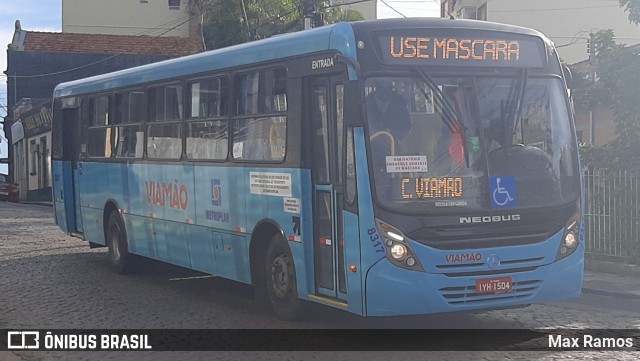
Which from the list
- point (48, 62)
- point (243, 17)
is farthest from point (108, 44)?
point (243, 17)

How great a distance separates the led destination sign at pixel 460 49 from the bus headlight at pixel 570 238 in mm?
1619

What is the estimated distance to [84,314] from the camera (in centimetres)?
1182

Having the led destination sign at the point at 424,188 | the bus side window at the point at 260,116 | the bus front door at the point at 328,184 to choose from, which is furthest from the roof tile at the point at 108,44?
the led destination sign at the point at 424,188

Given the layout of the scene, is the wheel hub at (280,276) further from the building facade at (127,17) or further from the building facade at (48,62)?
the building facade at (127,17)

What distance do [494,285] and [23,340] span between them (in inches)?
192

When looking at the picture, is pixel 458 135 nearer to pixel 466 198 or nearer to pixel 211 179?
pixel 466 198

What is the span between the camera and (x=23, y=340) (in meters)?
10.3

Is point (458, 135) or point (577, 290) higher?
point (458, 135)

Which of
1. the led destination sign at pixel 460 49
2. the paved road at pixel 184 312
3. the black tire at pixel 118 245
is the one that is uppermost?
the led destination sign at pixel 460 49

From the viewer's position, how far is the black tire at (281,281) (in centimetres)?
1073

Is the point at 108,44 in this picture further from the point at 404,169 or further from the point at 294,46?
the point at 404,169

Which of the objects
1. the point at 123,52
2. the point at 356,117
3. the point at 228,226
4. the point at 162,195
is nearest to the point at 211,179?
the point at 228,226

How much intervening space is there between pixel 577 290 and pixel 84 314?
18.9ft

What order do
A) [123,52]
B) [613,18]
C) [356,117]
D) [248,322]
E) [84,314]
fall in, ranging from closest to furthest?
[356,117] → [248,322] → [84,314] → [613,18] → [123,52]
